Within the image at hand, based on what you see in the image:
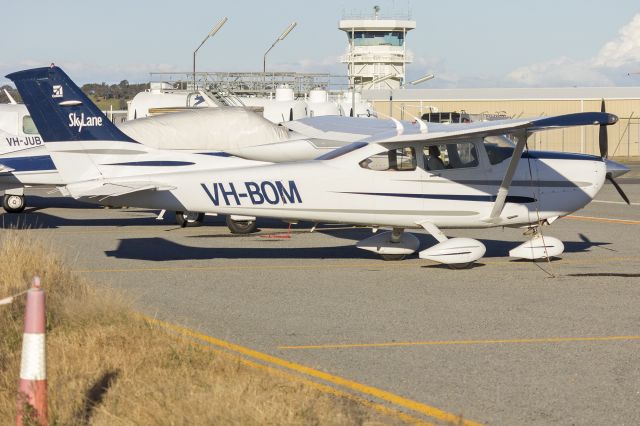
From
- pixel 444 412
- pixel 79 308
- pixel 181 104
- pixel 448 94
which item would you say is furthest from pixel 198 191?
pixel 448 94

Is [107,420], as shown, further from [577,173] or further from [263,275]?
[577,173]

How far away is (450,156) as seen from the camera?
1479 centimetres

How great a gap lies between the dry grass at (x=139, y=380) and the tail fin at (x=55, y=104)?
6.20 meters

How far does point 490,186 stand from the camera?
48.4ft

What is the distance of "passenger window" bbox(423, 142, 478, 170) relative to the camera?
14.7 m

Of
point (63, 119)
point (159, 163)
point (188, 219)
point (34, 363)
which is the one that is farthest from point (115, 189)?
point (34, 363)

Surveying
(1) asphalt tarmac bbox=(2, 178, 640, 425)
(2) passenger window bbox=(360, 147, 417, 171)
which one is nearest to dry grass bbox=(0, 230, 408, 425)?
(1) asphalt tarmac bbox=(2, 178, 640, 425)

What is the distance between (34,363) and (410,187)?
365 inches

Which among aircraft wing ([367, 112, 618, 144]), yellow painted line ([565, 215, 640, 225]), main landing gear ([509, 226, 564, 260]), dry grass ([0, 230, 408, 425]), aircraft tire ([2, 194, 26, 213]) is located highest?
aircraft wing ([367, 112, 618, 144])

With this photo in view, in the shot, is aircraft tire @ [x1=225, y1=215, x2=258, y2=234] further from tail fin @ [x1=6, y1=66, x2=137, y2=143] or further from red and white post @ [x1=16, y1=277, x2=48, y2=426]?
red and white post @ [x1=16, y1=277, x2=48, y2=426]

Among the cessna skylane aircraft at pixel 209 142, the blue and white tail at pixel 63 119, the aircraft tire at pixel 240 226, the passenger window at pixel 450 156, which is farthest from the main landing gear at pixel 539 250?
A: the blue and white tail at pixel 63 119

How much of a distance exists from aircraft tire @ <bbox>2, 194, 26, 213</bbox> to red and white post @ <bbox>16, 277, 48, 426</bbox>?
19.2 meters

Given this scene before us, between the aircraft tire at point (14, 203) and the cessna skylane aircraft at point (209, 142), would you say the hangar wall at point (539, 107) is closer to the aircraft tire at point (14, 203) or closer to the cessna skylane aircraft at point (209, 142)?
the aircraft tire at point (14, 203)

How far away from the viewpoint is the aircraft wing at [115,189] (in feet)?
46.1
